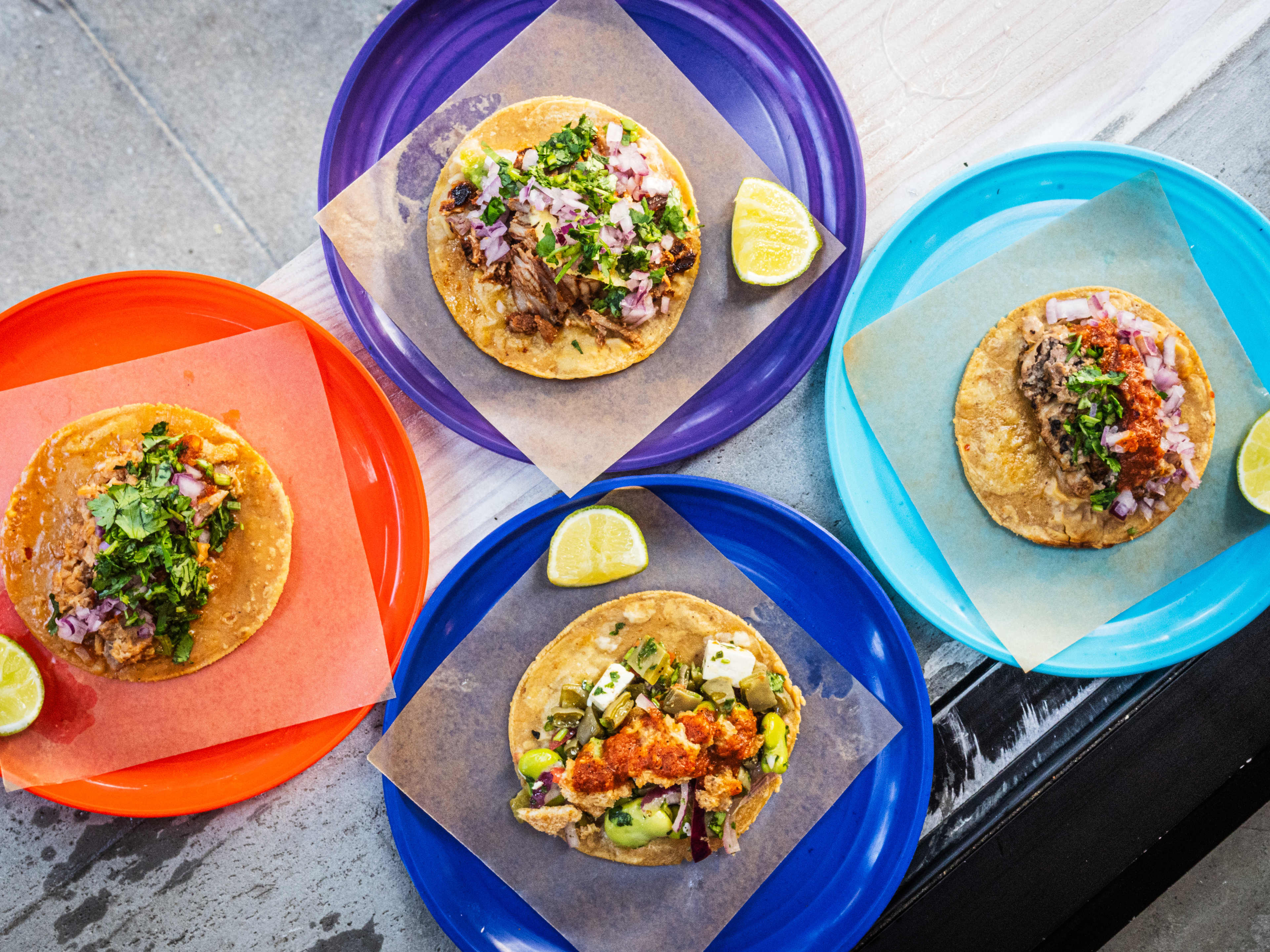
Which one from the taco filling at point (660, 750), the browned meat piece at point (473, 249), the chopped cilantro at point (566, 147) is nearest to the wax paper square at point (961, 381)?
the taco filling at point (660, 750)

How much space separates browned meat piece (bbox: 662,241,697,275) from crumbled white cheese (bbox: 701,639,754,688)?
4.90ft

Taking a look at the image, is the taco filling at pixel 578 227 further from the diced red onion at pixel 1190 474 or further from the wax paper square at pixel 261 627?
the diced red onion at pixel 1190 474

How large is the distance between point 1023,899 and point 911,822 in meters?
0.73

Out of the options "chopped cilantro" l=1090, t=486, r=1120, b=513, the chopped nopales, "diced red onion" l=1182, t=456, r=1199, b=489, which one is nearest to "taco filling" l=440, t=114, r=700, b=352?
the chopped nopales

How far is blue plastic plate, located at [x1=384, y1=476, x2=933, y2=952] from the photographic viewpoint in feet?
9.32

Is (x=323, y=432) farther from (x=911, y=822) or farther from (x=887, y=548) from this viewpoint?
(x=911, y=822)

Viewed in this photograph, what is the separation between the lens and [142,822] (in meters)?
3.09

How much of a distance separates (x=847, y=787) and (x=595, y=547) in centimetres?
143

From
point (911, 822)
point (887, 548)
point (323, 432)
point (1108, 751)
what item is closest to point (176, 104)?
point (323, 432)

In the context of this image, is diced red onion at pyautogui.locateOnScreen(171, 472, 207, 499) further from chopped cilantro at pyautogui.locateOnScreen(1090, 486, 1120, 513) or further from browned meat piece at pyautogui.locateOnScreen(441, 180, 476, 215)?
chopped cilantro at pyautogui.locateOnScreen(1090, 486, 1120, 513)

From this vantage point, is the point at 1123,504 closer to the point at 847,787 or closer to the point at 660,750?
the point at 847,787

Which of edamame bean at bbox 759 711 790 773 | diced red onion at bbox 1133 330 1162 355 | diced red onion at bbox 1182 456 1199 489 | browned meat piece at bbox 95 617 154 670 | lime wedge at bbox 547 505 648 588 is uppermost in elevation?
diced red onion at bbox 1133 330 1162 355

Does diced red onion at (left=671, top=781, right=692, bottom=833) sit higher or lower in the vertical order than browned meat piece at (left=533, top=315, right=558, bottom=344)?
lower

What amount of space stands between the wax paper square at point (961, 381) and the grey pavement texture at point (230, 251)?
0.99ft
